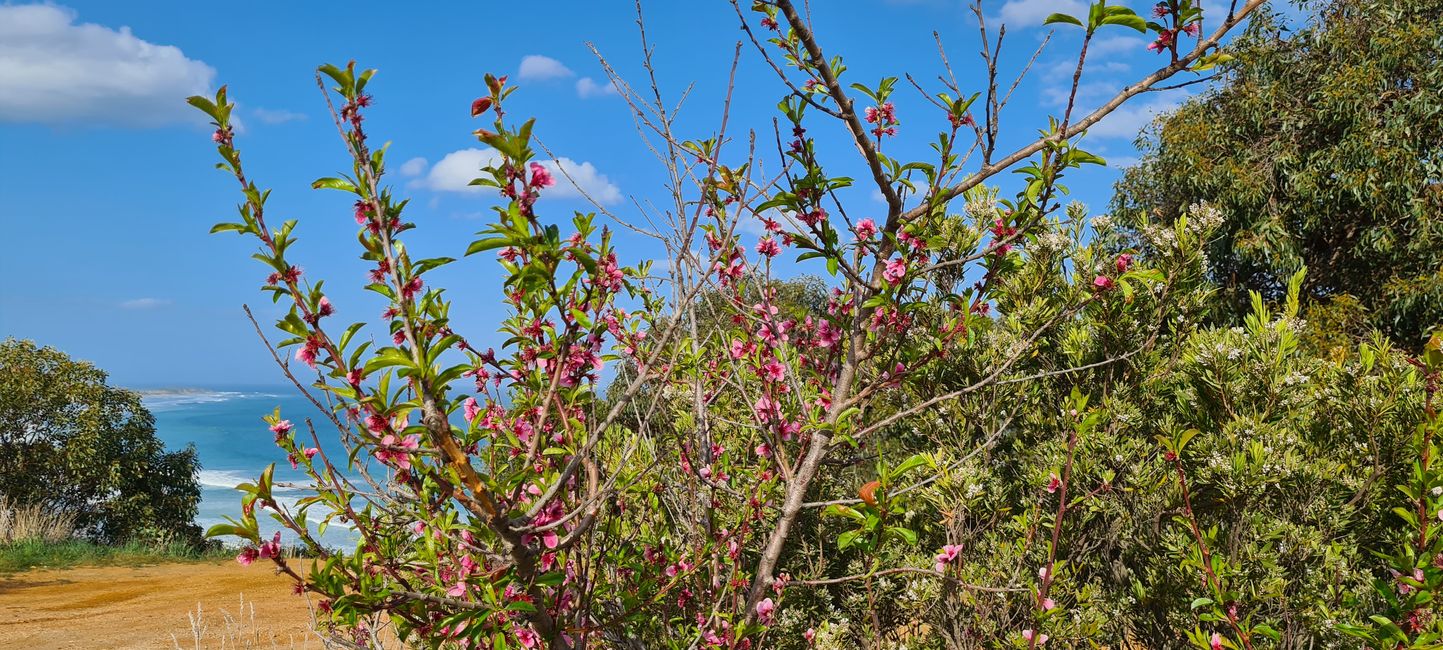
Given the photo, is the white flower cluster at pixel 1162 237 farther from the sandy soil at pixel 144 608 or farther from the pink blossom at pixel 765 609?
the sandy soil at pixel 144 608

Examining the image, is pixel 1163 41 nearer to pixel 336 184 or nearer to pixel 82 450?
pixel 336 184

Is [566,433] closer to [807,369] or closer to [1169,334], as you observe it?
[807,369]

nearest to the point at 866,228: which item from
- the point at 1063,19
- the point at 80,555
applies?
the point at 1063,19

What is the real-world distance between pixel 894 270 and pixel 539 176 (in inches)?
45.2

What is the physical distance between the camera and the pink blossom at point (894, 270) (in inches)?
106

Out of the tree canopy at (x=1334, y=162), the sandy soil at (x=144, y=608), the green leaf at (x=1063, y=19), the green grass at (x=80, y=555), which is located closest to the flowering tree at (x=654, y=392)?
the green leaf at (x=1063, y=19)

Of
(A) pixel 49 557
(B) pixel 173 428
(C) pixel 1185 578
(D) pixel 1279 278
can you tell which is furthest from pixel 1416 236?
(B) pixel 173 428

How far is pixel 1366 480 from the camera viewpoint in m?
3.22

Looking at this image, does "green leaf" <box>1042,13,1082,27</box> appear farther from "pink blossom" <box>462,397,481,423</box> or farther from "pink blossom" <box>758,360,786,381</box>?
"pink blossom" <box>462,397,481,423</box>

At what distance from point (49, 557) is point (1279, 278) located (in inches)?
613

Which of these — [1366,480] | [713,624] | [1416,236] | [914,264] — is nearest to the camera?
[914,264]

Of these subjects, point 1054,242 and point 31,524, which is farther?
point 31,524

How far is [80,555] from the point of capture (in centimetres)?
1130

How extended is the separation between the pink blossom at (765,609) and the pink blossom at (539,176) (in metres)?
1.57
